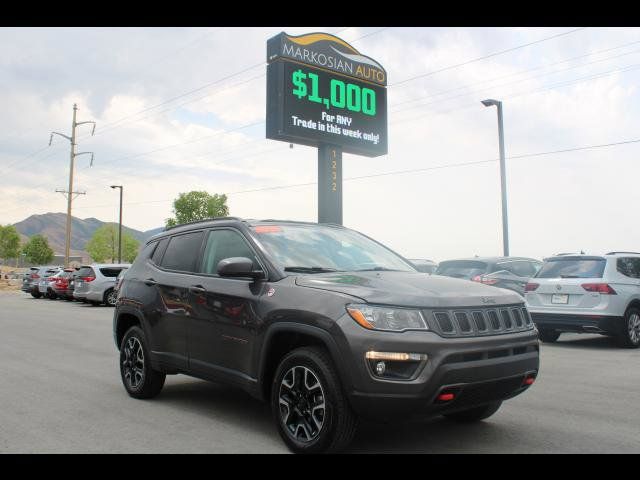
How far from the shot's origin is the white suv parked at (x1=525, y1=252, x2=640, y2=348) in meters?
11.3

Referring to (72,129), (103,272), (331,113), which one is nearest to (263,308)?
(103,272)

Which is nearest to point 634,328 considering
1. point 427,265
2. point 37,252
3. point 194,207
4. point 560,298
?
point 560,298

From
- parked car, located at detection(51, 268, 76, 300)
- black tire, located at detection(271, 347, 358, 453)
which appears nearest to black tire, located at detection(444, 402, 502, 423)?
black tire, located at detection(271, 347, 358, 453)

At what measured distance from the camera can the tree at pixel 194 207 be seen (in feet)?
315

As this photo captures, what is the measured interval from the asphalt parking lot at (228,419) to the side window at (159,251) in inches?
56.3

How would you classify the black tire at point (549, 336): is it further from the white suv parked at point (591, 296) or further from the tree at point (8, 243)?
the tree at point (8, 243)

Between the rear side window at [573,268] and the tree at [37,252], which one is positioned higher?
the tree at [37,252]

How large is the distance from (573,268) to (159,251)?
25.6 feet

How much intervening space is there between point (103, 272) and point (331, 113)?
11136mm

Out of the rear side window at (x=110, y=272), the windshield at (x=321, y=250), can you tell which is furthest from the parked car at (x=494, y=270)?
the rear side window at (x=110, y=272)

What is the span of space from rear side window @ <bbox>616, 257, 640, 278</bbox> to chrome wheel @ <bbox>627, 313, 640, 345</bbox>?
701 millimetres

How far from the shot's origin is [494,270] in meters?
14.7

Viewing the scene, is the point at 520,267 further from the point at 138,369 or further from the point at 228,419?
the point at 228,419
